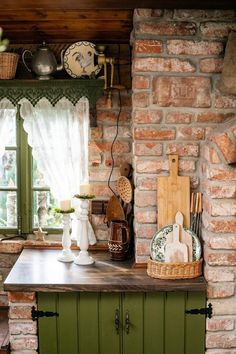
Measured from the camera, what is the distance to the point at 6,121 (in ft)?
10.3

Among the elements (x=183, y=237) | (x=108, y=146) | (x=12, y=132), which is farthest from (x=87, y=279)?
(x=12, y=132)

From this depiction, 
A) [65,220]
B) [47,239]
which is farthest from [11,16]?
[47,239]

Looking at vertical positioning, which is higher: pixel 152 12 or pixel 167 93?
pixel 152 12

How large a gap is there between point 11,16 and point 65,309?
67.1 inches

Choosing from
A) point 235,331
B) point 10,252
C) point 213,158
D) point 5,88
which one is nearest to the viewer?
point 213,158

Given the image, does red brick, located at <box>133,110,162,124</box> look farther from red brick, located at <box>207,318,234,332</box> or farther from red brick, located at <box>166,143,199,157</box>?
red brick, located at <box>207,318,234,332</box>

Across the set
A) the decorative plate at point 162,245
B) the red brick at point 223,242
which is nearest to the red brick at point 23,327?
the decorative plate at point 162,245

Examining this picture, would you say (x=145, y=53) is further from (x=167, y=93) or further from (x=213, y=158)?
(x=213, y=158)

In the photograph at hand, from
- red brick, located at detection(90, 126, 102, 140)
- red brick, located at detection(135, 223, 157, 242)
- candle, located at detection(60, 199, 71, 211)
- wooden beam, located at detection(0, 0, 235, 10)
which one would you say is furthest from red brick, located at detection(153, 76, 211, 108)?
candle, located at detection(60, 199, 71, 211)

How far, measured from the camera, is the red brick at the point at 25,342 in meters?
2.59

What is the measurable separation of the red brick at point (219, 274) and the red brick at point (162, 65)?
1134mm

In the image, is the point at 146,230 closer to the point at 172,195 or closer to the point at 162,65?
the point at 172,195

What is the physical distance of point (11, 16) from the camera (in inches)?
104

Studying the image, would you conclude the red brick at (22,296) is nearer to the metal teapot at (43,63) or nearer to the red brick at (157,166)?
the red brick at (157,166)
